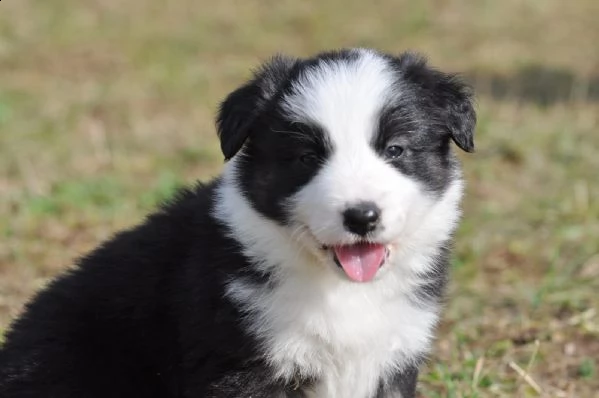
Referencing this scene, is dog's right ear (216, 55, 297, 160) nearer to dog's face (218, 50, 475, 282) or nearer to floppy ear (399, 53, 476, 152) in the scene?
dog's face (218, 50, 475, 282)

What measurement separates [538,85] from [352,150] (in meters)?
7.56

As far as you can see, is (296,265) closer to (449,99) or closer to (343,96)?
(343,96)

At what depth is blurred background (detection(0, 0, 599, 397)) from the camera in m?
5.56

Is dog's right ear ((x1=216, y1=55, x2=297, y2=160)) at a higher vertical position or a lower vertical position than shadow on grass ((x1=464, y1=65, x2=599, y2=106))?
higher

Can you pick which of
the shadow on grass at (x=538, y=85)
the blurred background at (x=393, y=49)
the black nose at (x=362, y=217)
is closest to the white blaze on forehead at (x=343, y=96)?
the black nose at (x=362, y=217)

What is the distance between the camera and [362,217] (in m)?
3.40

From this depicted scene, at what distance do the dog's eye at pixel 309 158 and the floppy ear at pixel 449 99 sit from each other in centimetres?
54

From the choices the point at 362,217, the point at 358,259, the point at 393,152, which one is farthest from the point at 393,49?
the point at 362,217

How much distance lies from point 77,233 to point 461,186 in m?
3.65

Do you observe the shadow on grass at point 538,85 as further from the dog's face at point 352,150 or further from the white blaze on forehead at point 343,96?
the white blaze on forehead at point 343,96

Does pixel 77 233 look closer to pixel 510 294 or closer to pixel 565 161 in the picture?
pixel 510 294

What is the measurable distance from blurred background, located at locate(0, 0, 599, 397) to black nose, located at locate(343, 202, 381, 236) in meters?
1.51

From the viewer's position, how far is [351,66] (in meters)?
3.72

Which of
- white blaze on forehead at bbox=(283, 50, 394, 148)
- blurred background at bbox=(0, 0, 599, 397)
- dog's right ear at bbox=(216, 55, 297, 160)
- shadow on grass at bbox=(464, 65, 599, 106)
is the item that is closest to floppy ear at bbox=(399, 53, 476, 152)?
white blaze on forehead at bbox=(283, 50, 394, 148)
